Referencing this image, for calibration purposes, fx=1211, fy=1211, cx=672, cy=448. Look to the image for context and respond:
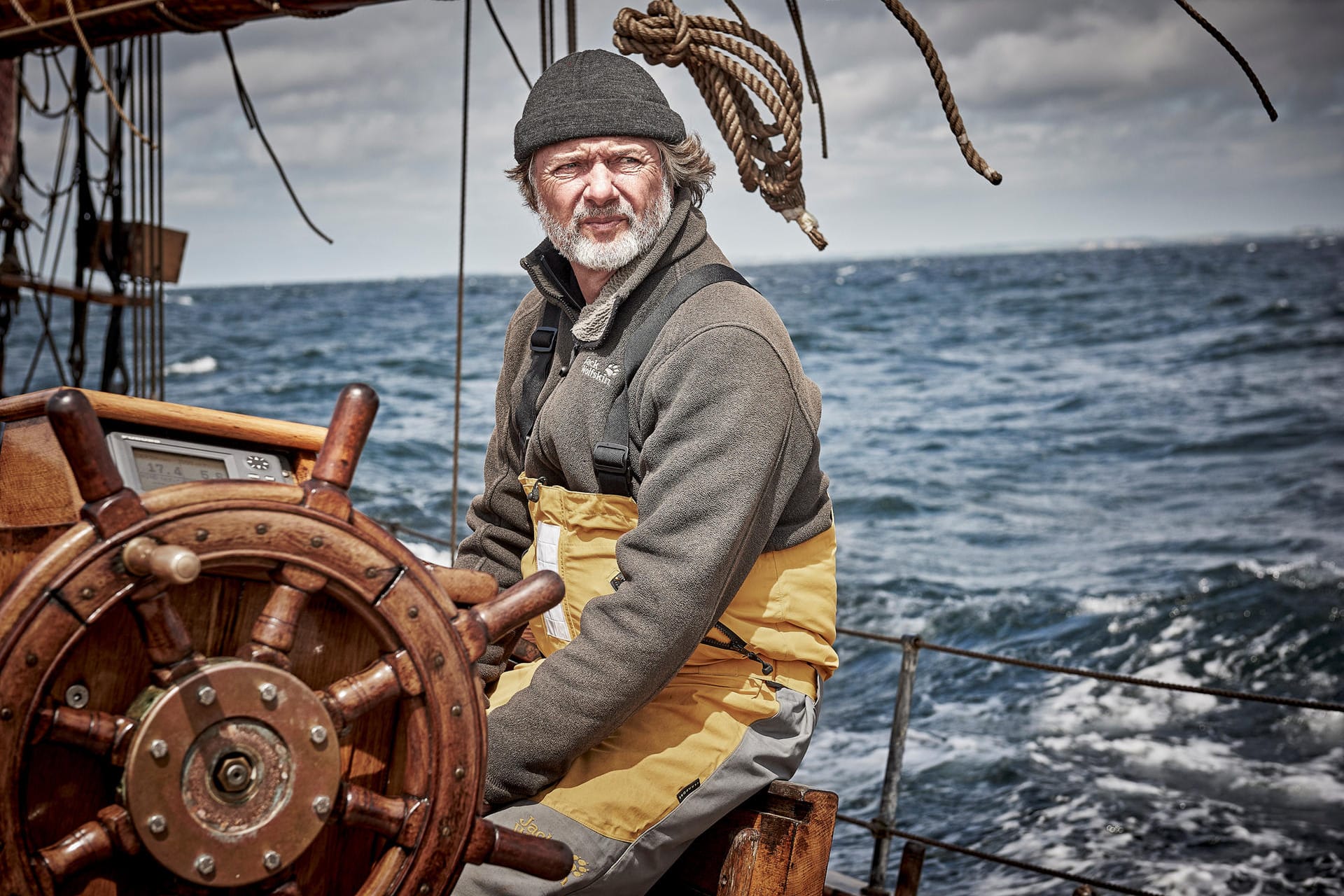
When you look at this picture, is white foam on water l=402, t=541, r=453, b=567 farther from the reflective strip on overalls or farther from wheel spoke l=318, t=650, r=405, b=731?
wheel spoke l=318, t=650, r=405, b=731

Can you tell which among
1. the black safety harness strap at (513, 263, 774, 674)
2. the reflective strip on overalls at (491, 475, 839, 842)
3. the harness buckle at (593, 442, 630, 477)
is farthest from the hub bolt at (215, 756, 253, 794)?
the harness buckle at (593, 442, 630, 477)

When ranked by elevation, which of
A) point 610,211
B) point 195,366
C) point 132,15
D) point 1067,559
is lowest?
point 1067,559

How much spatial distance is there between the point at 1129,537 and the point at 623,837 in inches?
409

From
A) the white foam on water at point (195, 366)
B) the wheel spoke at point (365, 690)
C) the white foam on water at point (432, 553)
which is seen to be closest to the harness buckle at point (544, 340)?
the wheel spoke at point (365, 690)

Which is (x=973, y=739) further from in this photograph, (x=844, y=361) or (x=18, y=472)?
(x=844, y=361)

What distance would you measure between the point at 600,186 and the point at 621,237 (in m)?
0.10

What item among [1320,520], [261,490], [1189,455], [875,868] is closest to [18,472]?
[261,490]

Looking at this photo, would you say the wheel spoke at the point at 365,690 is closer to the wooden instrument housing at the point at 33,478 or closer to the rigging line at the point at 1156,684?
the wooden instrument housing at the point at 33,478

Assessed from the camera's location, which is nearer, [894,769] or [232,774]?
[232,774]

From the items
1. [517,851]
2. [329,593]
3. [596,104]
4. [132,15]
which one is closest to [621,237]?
[596,104]

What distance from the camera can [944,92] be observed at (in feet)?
6.88

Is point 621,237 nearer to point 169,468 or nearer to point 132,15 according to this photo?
point 169,468

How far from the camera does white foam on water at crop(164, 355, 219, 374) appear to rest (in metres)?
24.6

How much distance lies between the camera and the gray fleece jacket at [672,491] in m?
1.67
